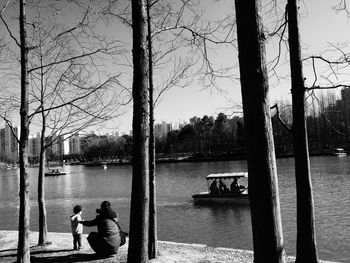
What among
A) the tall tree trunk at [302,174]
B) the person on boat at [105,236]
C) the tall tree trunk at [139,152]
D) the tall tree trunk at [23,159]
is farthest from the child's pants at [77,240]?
the tall tree trunk at [302,174]

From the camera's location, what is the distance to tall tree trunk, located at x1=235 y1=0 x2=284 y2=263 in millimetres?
3736

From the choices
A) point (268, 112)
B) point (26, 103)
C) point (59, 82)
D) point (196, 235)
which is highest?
point (59, 82)

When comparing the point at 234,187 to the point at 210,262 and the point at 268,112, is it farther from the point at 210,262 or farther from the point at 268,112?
the point at 268,112

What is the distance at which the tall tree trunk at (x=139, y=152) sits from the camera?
6145mm

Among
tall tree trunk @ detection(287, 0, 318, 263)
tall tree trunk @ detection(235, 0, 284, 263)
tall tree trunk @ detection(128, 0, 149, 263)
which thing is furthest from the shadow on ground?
tall tree trunk @ detection(235, 0, 284, 263)

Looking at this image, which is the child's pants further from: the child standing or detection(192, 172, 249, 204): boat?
detection(192, 172, 249, 204): boat

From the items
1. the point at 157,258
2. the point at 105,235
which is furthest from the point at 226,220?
the point at 105,235

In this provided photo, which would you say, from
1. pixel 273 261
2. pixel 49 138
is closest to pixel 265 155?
pixel 273 261

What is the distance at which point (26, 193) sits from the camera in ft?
27.3

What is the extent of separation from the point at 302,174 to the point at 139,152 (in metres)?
3.47

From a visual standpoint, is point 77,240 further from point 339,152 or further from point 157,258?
point 339,152

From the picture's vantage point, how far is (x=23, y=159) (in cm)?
843

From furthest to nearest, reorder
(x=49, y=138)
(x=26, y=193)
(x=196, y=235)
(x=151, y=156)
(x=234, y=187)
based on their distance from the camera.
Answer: (x=234, y=187), (x=196, y=235), (x=49, y=138), (x=151, y=156), (x=26, y=193)

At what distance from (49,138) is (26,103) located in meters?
4.40
